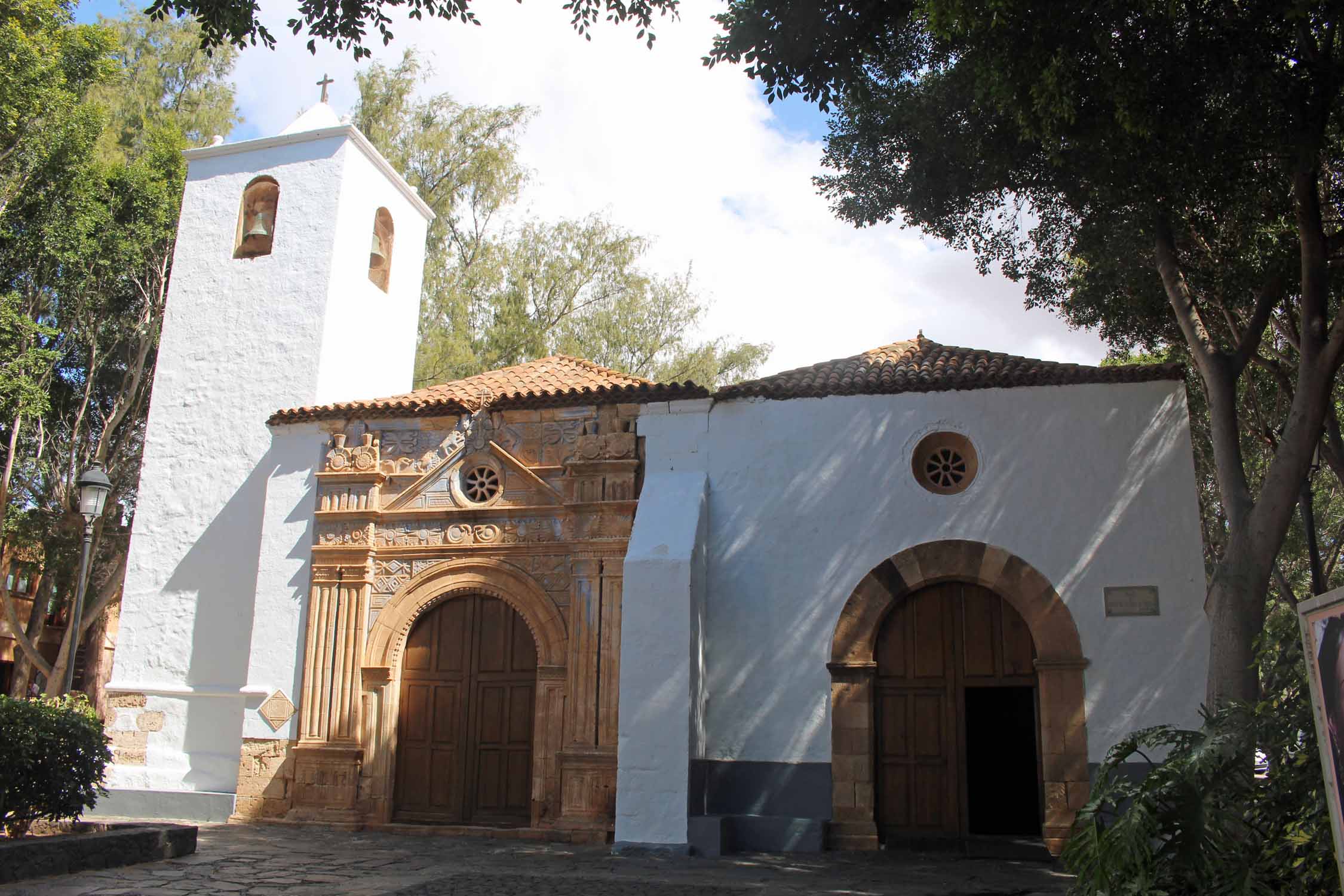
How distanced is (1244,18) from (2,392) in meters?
15.4

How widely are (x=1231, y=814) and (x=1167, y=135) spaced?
517cm

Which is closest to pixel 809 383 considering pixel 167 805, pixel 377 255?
pixel 377 255

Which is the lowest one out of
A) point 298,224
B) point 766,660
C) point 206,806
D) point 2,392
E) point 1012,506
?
point 206,806

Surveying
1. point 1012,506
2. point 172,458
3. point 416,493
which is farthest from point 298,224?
point 1012,506

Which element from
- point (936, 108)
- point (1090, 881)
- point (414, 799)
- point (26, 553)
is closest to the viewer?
point (1090, 881)

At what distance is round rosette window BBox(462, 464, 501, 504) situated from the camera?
40.4 feet

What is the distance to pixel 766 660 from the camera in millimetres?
11086

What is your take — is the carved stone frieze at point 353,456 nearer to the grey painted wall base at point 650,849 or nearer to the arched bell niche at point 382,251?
the arched bell niche at point 382,251

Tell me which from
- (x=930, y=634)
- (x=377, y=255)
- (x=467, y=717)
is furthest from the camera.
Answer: (x=377, y=255)

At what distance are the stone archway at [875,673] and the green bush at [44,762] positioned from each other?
639 centimetres

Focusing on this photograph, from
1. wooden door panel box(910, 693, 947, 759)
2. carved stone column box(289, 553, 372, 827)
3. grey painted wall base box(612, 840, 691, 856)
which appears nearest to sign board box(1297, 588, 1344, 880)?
grey painted wall base box(612, 840, 691, 856)

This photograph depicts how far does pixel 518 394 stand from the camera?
12320 mm

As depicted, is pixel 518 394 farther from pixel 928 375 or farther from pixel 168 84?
pixel 168 84

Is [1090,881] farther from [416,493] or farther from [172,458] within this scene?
[172,458]
